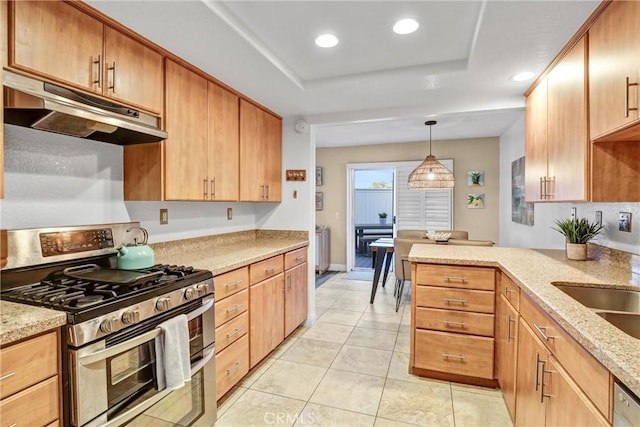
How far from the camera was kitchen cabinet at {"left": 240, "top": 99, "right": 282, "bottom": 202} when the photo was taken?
2.85 metres

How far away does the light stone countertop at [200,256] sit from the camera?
1066mm

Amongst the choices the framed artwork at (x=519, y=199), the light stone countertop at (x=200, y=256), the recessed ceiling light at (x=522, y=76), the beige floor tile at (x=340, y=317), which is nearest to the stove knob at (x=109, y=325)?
the light stone countertop at (x=200, y=256)

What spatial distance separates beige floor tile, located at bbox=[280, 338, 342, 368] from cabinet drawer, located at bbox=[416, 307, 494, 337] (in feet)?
2.73

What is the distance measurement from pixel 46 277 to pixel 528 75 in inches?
126

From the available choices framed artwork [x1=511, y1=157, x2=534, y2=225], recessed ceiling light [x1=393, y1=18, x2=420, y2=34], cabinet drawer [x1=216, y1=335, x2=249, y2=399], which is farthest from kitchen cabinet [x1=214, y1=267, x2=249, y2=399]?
framed artwork [x1=511, y1=157, x2=534, y2=225]

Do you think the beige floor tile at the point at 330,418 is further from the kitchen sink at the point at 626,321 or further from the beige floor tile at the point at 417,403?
the kitchen sink at the point at 626,321

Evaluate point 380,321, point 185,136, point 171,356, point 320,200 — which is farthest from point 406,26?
point 320,200

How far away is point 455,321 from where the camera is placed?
7.39 feet

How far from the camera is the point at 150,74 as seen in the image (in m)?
1.91

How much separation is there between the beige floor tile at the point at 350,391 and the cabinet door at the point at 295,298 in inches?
25.7

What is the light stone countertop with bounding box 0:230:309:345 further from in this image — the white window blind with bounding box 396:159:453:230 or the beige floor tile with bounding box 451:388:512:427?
the white window blind with bounding box 396:159:453:230

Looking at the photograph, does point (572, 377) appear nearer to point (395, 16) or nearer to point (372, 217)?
point (395, 16)

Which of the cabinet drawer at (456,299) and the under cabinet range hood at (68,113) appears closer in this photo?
the under cabinet range hood at (68,113)

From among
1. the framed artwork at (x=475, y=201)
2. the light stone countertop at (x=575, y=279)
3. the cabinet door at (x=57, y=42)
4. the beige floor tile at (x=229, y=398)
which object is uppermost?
the cabinet door at (x=57, y=42)
